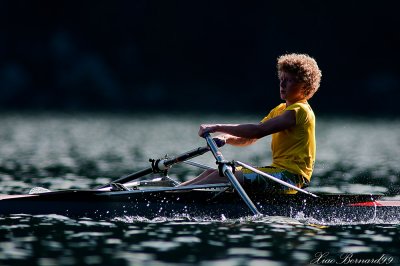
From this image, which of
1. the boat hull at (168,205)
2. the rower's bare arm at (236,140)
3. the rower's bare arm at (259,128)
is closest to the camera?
the rower's bare arm at (259,128)

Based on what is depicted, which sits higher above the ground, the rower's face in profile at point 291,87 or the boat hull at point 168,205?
the rower's face in profile at point 291,87

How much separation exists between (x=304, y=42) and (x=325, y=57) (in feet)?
10.8

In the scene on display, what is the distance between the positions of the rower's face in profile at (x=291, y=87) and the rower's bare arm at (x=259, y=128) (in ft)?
1.10

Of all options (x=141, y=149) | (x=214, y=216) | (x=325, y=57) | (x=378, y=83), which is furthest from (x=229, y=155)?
(x=325, y=57)

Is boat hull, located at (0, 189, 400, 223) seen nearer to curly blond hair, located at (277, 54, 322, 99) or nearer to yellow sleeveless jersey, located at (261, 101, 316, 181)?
yellow sleeveless jersey, located at (261, 101, 316, 181)

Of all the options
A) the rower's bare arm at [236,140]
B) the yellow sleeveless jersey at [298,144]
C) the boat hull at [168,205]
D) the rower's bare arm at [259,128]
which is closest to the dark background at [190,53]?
the rower's bare arm at [236,140]

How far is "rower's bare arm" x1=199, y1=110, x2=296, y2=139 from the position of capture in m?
13.0

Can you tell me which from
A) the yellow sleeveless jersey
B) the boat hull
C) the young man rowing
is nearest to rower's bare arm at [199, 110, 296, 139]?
the young man rowing

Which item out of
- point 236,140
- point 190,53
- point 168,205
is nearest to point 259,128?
point 236,140

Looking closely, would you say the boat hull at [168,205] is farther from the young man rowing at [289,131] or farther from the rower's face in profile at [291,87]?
the rower's face in profile at [291,87]

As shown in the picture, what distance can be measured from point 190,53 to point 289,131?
10030 centimetres

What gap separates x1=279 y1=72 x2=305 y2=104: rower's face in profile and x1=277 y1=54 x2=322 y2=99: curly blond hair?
2.1 inches

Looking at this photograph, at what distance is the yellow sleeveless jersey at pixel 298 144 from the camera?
13078 mm

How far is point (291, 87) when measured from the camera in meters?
13.2
